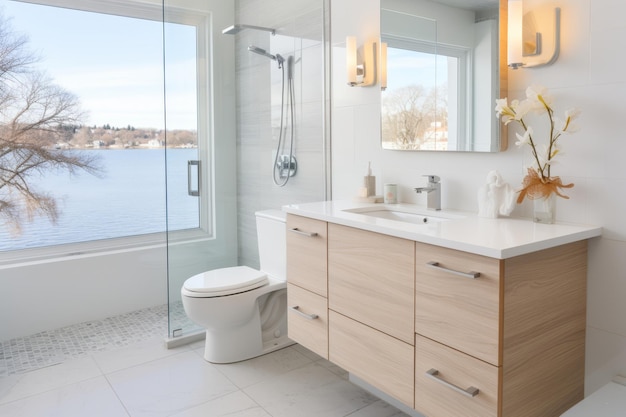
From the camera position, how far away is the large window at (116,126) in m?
3.02

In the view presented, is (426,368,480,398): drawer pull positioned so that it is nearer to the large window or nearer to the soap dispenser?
the soap dispenser

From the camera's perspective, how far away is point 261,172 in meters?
3.14

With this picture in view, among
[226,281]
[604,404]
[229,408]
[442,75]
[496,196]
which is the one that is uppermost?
[442,75]

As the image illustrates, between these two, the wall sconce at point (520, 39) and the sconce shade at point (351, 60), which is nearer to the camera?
the wall sconce at point (520, 39)

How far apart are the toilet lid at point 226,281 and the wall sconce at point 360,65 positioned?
1.21 meters

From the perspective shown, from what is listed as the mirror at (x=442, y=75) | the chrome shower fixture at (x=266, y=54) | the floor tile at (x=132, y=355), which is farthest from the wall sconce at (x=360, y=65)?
the floor tile at (x=132, y=355)

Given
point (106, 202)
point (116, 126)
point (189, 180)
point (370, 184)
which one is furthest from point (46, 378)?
point (370, 184)

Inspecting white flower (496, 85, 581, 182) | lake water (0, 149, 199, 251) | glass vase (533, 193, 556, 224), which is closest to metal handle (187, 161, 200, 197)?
lake water (0, 149, 199, 251)

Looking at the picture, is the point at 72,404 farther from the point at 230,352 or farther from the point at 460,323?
the point at 460,323

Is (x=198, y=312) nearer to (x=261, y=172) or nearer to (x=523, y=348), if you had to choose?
(x=261, y=172)

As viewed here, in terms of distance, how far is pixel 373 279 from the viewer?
194 centimetres

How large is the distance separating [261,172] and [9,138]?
67.2 inches

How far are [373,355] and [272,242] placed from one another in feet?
3.74

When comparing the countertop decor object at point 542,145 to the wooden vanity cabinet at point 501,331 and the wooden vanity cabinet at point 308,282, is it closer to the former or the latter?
the wooden vanity cabinet at point 501,331
